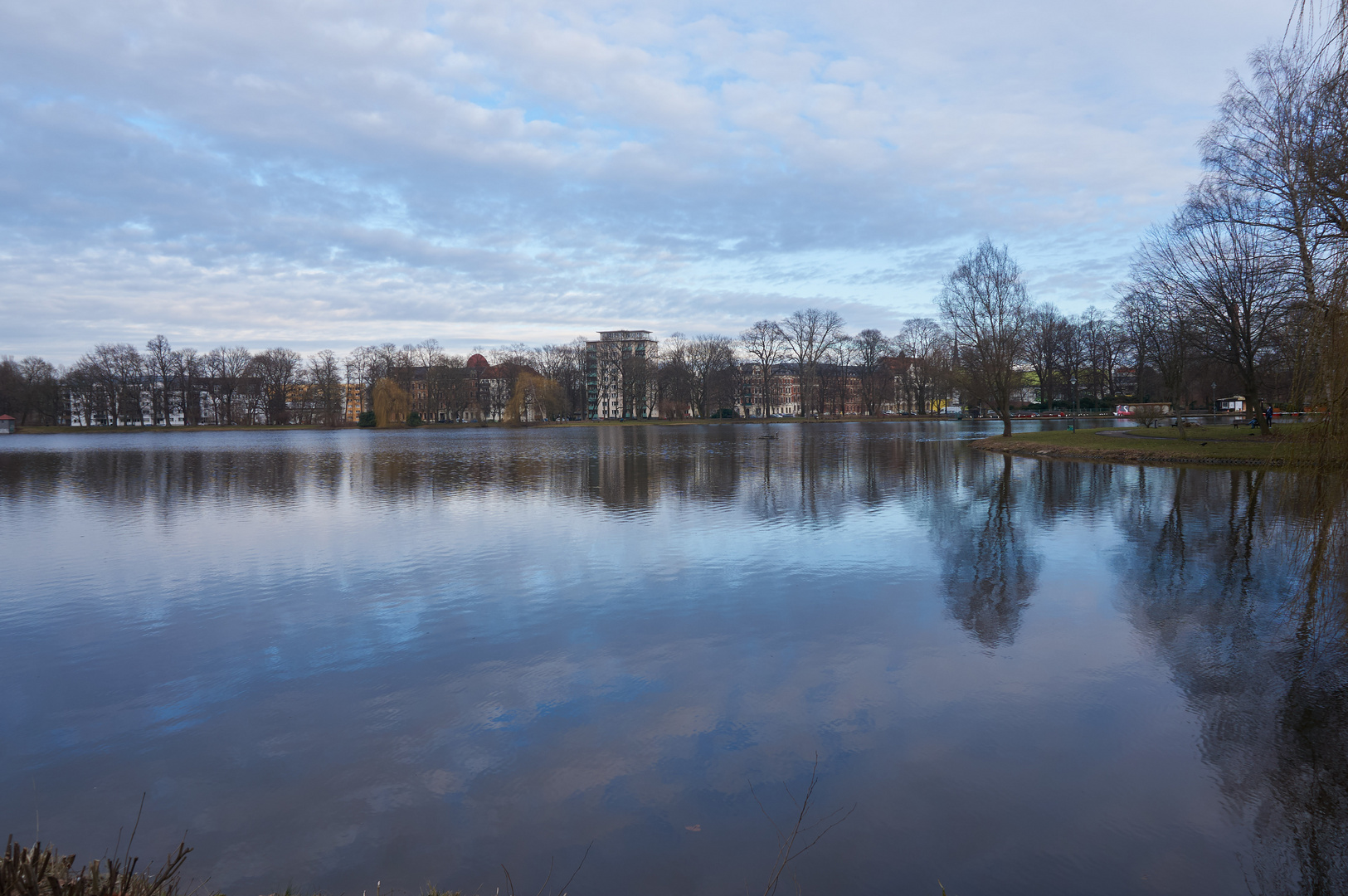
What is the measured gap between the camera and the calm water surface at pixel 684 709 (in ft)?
14.1

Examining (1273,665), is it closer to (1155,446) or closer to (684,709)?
(684,709)

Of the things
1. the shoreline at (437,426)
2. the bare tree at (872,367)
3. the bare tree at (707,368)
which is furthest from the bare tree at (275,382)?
the bare tree at (872,367)

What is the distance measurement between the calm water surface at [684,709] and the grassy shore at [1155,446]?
622 inches

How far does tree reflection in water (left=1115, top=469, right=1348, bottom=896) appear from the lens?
14.5 feet

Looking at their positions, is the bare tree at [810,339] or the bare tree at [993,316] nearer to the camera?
the bare tree at [993,316]

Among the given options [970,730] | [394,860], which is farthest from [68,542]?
[970,730]

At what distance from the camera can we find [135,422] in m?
108

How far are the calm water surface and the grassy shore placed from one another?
15789 millimetres

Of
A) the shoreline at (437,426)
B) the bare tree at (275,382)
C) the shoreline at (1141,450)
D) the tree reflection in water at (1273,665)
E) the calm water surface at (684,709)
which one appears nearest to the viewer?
the calm water surface at (684,709)

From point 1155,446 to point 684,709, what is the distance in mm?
31819

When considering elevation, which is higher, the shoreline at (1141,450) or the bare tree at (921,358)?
the bare tree at (921,358)

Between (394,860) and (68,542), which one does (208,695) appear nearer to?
(394,860)

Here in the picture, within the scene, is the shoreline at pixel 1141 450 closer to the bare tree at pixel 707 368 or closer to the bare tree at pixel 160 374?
the bare tree at pixel 707 368

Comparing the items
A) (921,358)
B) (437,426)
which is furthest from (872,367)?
(437,426)
